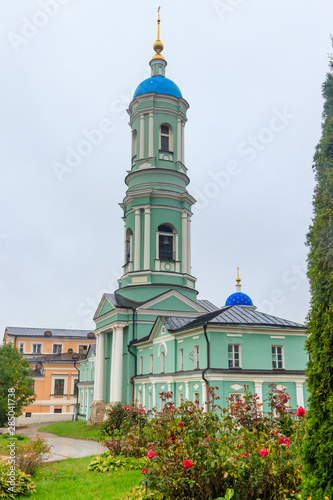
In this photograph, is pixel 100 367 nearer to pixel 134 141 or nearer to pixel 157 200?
pixel 157 200

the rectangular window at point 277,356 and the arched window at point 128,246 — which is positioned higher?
the arched window at point 128,246

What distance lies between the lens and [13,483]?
8.99m

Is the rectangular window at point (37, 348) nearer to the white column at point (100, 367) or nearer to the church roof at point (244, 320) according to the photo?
the white column at point (100, 367)

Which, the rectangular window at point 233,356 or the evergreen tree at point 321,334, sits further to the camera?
the rectangular window at point 233,356

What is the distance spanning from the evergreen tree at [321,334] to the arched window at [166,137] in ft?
86.8

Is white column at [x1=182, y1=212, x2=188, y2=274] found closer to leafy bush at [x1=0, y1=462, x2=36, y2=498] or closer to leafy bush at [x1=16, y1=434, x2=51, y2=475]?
leafy bush at [x1=16, y1=434, x2=51, y2=475]

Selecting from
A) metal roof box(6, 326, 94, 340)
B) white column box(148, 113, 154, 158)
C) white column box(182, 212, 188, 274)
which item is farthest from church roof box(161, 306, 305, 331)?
metal roof box(6, 326, 94, 340)

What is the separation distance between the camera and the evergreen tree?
576 centimetres

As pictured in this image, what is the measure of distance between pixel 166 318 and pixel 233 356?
5320mm

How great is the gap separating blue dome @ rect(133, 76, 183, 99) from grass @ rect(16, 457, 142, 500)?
2658 centimetres

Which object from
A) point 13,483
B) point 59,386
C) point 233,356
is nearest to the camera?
point 13,483

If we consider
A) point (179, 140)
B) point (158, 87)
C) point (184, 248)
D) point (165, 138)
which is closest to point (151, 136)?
point (165, 138)

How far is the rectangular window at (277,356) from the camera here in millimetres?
20969

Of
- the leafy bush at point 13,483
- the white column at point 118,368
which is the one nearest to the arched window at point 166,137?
the white column at point 118,368
